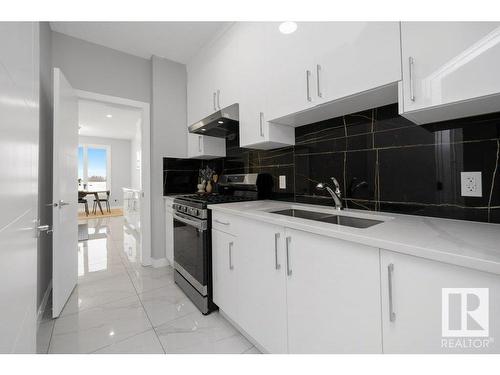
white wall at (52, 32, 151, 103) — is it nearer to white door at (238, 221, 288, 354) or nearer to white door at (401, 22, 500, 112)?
white door at (238, 221, 288, 354)

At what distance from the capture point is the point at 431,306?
65cm

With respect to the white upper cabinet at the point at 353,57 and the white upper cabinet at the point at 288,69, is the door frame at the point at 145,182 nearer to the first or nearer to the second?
the white upper cabinet at the point at 288,69

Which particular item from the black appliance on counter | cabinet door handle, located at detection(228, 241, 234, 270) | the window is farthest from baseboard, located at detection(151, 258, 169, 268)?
the window

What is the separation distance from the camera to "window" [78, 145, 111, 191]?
7.82 metres

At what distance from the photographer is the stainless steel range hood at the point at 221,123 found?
1.95 m

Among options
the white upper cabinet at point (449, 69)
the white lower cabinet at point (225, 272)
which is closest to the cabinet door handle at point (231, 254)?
the white lower cabinet at point (225, 272)

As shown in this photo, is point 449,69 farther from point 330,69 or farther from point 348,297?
point 348,297

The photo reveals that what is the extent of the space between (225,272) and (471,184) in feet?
4.86

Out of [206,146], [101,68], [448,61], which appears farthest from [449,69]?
[101,68]

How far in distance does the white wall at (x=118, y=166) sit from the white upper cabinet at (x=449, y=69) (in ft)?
31.2

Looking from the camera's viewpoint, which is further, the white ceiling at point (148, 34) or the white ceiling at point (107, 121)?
the white ceiling at point (107, 121)

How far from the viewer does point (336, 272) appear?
89 cm

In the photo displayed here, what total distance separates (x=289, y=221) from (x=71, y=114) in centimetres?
233
